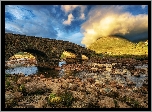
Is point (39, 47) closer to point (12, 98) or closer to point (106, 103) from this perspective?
point (12, 98)

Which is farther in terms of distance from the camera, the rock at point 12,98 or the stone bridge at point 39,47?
the stone bridge at point 39,47

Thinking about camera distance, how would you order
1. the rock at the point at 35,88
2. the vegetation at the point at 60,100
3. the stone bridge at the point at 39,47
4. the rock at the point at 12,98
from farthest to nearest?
the stone bridge at the point at 39,47 → the rock at the point at 35,88 → the vegetation at the point at 60,100 → the rock at the point at 12,98

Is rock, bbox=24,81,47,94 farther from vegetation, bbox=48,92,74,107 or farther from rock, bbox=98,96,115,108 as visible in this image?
rock, bbox=98,96,115,108

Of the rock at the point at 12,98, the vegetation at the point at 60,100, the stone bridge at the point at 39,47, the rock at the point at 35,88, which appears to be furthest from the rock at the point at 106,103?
the stone bridge at the point at 39,47

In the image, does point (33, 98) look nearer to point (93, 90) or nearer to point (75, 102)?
point (75, 102)

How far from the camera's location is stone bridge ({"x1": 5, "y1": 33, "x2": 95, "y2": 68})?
18.9 m

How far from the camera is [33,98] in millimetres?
10211

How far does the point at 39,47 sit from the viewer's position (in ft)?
76.5

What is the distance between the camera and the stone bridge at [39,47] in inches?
742

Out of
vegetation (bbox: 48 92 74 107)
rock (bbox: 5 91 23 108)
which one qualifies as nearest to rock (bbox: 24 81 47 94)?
rock (bbox: 5 91 23 108)

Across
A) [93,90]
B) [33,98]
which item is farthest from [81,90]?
[33,98]

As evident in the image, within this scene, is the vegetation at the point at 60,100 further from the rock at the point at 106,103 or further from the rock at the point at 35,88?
the rock at the point at 35,88

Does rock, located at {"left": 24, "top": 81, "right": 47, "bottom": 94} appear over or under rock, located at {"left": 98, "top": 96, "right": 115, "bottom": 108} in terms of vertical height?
over

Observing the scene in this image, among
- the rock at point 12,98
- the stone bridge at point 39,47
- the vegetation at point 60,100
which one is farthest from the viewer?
the stone bridge at point 39,47
